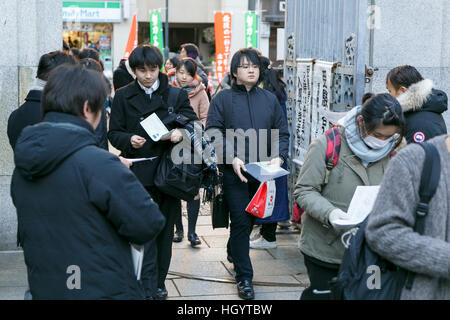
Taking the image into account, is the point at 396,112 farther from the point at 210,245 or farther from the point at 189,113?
the point at 210,245

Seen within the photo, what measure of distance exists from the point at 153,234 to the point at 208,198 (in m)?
2.59

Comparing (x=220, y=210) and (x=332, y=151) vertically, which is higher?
(x=332, y=151)

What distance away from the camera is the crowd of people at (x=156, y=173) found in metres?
2.54

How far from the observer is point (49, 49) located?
21.4ft

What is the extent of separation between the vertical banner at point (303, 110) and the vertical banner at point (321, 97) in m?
0.15

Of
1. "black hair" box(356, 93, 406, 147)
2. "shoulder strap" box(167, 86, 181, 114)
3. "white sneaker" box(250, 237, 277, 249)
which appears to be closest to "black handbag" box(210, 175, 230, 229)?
"shoulder strap" box(167, 86, 181, 114)

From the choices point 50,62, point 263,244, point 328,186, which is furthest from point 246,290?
point 50,62

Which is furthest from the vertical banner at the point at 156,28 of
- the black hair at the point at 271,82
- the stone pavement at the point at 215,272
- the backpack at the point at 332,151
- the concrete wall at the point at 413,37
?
the backpack at the point at 332,151

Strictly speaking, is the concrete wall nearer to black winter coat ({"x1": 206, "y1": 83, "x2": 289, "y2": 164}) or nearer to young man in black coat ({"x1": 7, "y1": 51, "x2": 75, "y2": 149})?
black winter coat ({"x1": 206, "y1": 83, "x2": 289, "y2": 164})

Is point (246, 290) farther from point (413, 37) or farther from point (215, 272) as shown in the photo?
point (413, 37)

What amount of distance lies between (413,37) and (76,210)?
4.60 m

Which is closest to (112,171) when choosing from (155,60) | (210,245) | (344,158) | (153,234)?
(153,234)

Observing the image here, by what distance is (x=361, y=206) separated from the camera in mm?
3273

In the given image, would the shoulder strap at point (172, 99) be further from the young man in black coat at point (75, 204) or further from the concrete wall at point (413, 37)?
the young man in black coat at point (75, 204)
